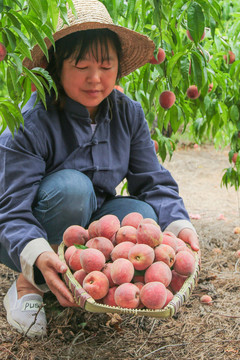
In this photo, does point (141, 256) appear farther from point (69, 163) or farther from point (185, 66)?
point (185, 66)

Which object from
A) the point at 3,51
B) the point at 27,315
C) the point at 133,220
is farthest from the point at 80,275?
the point at 3,51

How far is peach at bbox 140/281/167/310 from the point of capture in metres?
1.17

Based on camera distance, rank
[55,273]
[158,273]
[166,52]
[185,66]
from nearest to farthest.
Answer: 1. [158,273]
2. [55,273]
3. [185,66]
4. [166,52]

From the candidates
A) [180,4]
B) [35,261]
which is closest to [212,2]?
[180,4]

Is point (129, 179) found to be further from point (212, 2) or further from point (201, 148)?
point (201, 148)

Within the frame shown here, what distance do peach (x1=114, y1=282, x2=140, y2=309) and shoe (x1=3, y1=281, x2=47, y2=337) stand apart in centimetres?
43

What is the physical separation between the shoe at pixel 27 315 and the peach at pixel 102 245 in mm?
357

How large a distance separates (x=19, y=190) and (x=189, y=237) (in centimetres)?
62

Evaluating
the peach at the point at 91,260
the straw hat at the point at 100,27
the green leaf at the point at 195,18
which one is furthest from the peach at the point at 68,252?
the green leaf at the point at 195,18

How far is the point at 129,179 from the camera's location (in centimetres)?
199

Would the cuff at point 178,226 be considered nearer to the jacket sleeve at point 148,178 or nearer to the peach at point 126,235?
the jacket sleeve at point 148,178

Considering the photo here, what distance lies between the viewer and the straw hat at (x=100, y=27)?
1568 mm

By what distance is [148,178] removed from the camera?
6.34ft

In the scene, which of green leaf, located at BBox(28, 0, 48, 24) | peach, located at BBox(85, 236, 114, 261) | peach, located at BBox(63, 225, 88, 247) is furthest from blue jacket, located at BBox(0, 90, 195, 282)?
green leaf, located at BBox(28, 0, 48, 24)
